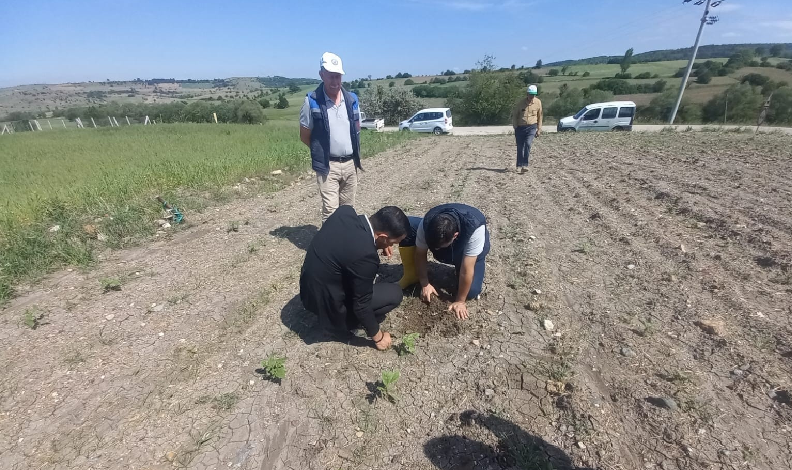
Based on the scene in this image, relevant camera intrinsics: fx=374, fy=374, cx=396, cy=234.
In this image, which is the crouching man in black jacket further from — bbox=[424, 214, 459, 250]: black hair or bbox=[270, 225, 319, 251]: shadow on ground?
bbox=[270, 225, 319, 251]: shadow on ground

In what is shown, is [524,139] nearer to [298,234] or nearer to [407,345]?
[298,234]

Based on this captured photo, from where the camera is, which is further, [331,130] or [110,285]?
[331,130]

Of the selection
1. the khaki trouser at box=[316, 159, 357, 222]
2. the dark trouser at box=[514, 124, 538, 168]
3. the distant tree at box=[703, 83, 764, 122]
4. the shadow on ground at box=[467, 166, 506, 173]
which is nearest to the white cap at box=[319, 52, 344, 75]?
the khaki trouser at box=[316, 159, 357, 222]

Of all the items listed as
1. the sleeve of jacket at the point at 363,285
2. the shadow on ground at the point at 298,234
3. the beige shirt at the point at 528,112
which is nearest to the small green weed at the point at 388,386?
the sleeve of jacket at the point at 363,285

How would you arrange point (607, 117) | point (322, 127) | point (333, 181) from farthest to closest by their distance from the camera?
point (607, 117) → point (333, 181) → point (322, 127)

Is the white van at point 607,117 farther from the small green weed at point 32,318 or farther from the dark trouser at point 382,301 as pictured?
the small green weed at point 32,318

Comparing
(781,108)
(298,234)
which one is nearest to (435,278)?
(298,234)

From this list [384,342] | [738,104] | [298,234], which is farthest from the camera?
[738,104]

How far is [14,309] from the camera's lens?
133 inches

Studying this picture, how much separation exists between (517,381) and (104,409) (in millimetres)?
2641

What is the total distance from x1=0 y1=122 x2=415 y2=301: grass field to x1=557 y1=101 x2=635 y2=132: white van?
46.1ft

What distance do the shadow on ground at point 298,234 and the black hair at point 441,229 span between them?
93.0 inches

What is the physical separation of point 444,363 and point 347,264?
101cm

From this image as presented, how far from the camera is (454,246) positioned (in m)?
3.15
